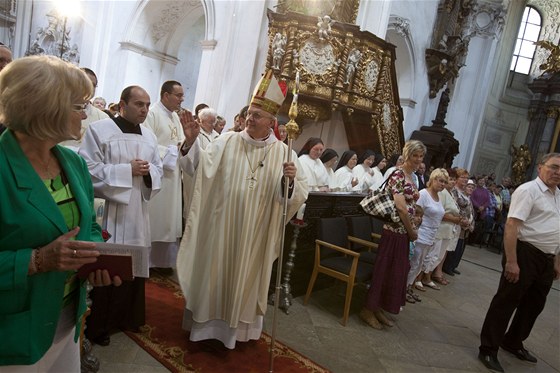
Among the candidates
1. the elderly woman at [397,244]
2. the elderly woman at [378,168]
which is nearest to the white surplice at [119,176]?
the elderly woman at [397,244]

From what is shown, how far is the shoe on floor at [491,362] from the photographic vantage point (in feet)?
12.6

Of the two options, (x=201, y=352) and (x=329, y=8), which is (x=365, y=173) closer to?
(x=329, y=8)

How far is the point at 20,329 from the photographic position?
1.27 m

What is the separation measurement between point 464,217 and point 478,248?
20.0 ft

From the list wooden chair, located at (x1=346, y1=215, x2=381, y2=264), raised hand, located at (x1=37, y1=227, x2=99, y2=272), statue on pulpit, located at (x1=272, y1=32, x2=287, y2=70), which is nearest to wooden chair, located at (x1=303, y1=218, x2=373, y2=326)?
wooden chair, located at (x1=346, y1=215, x2=381, y2=264)

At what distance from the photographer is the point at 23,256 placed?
1236mm

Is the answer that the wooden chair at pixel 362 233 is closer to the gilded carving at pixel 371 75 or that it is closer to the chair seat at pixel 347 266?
the chair seat at pixel 347 266

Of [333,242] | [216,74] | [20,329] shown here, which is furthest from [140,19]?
[20,329]

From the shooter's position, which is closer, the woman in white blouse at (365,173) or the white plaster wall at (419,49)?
the woman in white blouse at (365,173)

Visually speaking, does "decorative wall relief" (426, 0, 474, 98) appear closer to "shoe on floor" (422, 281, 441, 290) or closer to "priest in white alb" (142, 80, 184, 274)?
"shoe on floor" (422, 281, 441, 290)

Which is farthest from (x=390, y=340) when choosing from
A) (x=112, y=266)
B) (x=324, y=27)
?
(x=324, y=27)

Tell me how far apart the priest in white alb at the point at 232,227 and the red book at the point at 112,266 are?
5.10 feet

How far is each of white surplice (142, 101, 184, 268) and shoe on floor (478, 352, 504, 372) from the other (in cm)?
330

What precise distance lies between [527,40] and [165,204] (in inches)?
→ 730
